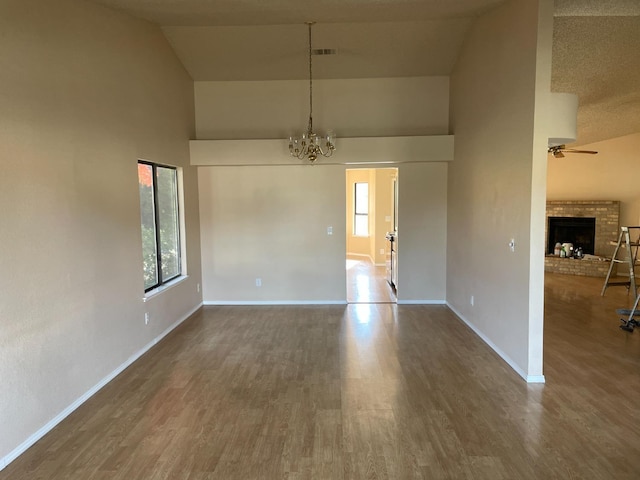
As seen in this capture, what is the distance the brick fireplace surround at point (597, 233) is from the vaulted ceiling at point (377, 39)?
2.37 meters

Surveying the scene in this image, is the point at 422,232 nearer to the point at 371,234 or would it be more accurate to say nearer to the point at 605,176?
the point at 371,234

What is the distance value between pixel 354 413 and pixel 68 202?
265 centimetres

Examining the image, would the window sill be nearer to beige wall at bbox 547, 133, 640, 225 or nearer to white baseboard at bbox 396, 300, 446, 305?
white baseboard at bbox 396, 300, 446, 305

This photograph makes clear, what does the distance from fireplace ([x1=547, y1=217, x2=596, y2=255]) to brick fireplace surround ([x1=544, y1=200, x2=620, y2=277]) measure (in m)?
0.11

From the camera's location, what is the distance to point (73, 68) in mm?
3008

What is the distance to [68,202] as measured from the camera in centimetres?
295

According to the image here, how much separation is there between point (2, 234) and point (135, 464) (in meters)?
1.59

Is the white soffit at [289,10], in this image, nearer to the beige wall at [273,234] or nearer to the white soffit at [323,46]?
the white soffit at [323,46]

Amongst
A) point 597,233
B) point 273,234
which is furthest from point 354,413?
point 597,233

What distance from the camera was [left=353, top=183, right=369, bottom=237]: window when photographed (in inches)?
426

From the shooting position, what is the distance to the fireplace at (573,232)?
27.9ft

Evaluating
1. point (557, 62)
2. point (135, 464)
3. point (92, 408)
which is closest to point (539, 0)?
point (557, 62)

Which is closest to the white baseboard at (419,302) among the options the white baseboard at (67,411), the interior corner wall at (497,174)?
the interior corner wall at (497,174)

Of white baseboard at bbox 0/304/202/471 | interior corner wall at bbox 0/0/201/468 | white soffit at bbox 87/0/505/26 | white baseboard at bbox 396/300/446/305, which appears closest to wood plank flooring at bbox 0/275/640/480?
white baseboard at bbox 0/304/202/471
